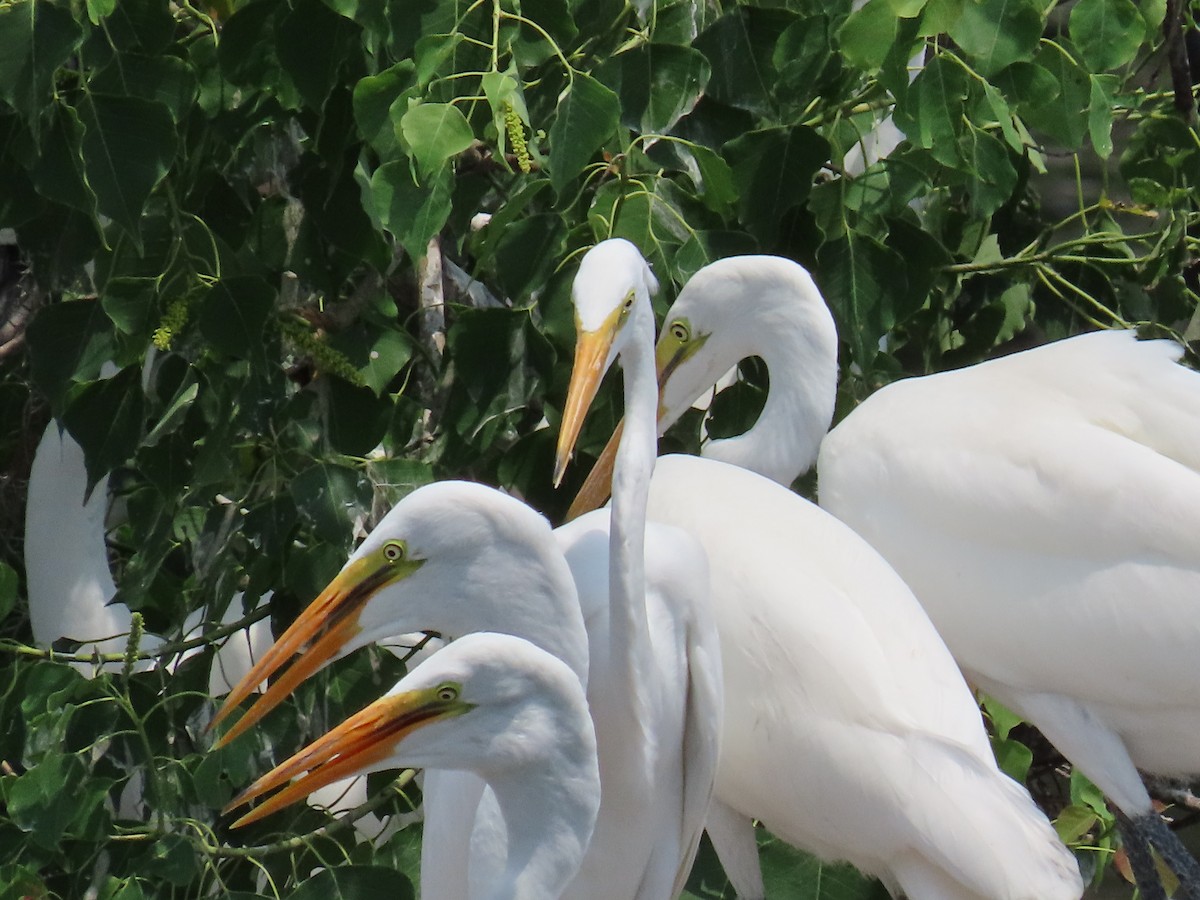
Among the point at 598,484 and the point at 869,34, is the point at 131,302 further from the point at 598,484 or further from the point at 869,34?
the point at 869,34

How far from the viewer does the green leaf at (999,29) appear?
134 cm

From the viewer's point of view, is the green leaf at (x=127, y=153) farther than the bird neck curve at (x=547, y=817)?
Yes

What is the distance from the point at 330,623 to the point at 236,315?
1.14 feet

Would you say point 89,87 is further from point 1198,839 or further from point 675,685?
point 1198,839

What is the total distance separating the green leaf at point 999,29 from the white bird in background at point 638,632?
13.6 inches

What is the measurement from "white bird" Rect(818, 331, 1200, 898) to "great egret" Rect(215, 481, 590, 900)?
2.26ft

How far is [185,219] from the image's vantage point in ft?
5.02

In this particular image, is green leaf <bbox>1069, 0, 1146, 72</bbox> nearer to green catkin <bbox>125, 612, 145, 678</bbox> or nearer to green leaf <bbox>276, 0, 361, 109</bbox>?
green leaf <bbox>276, 0, 361, 109</bbox>

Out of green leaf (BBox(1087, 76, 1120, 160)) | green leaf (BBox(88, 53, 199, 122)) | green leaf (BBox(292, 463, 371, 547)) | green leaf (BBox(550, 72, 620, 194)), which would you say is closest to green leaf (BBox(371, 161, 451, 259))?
green leaf (BBox(550, 72, 620, 194))

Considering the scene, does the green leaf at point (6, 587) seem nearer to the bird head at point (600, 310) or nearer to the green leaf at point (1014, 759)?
the bird head at point (600, 310)

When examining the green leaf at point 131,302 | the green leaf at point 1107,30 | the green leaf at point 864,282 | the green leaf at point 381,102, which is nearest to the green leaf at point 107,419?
the green leaf at point 131,302

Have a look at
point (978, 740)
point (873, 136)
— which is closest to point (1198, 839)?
point (873, 136)

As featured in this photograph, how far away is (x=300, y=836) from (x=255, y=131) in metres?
0.75

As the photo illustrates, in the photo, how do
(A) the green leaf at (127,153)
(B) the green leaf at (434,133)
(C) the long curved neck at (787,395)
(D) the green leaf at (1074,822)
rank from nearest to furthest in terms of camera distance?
1. (B) the green leaf at (434,133)
2. (A) the green leaf at (127,153)
3. (C) the long curved neck at (787,395)
4. (D) the green leaf at (1074,822)
